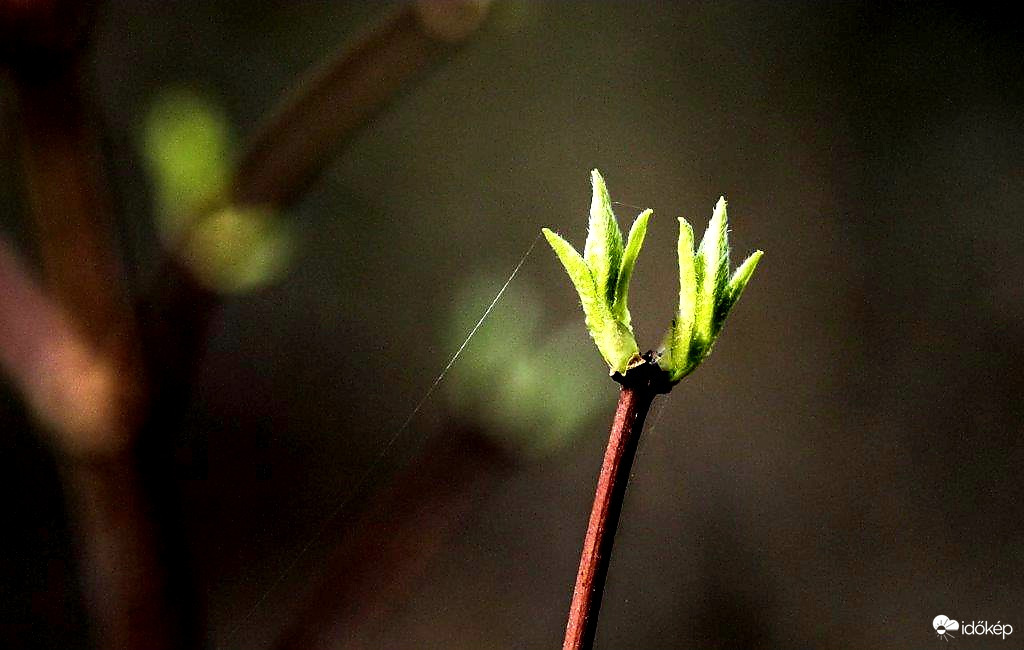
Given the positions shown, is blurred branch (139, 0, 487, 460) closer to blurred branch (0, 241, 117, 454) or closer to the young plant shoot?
blurred branch (0, 241, 117, 454)

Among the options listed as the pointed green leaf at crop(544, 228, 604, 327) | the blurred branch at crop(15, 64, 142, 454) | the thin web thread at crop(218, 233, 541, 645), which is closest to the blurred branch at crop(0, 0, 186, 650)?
the blurred branch at crop(15, 64, 142, 454)

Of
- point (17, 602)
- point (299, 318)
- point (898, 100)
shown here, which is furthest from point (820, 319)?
point (17, 602)

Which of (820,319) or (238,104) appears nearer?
(238,104)

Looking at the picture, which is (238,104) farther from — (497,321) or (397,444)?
(497,321)

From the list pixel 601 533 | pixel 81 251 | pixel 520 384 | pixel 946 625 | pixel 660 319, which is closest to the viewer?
pixel 601 533

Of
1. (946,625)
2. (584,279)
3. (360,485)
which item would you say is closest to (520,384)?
(584,279)

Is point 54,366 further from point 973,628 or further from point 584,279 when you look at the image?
point 973,628

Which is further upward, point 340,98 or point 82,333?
point 340,98
